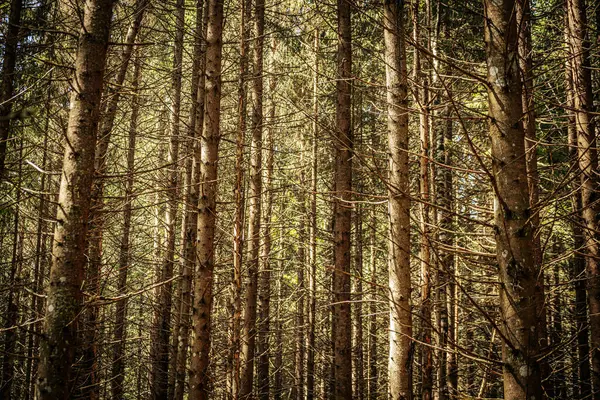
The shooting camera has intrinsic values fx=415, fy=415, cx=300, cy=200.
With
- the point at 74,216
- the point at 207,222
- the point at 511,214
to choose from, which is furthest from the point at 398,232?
the point at 74,216

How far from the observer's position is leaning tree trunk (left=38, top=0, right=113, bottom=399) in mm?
3439

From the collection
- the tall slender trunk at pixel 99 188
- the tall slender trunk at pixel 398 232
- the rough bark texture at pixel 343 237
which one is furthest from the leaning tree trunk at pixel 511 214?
the rough bark texture at pixel 343 237

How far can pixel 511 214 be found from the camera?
243cm

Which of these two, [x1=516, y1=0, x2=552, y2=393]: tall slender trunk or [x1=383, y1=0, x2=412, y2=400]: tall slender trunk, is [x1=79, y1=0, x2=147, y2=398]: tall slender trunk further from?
[x1=516, y1=0, x2=552, y2=393]: tall slender trunk

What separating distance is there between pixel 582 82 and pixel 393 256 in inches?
188

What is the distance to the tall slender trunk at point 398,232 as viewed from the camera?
4573mm

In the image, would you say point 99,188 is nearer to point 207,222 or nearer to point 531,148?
point 207,222

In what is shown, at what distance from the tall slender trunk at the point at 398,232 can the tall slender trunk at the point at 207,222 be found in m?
2.29

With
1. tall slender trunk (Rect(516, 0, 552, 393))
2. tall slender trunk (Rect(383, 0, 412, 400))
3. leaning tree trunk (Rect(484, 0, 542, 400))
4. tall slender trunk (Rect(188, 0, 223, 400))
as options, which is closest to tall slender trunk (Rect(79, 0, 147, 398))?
tall slender trunk (Rect(188, 0, 223, 400))

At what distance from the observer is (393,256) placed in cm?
477

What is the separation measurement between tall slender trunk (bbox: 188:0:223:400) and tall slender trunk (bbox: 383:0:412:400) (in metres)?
2.29

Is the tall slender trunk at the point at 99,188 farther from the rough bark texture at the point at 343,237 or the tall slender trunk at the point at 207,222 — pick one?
the rough bark texture at the point at 343,237

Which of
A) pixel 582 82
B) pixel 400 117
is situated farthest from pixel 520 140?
pixel 582 82

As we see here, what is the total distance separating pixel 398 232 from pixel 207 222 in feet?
8.30
